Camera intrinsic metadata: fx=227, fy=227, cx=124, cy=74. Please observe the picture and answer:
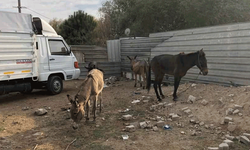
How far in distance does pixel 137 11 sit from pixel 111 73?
25.6 ft

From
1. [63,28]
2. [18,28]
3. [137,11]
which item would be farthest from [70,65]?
[63,28]

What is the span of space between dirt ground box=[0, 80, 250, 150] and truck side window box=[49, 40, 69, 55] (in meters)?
2.62

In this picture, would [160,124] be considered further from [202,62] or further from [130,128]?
[202,62]

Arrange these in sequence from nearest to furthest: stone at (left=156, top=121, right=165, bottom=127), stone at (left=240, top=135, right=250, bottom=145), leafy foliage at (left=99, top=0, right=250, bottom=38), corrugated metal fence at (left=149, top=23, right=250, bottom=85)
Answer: stone at (left=240, top=135, right=250, bottom=145)
stone at (left=156, top=121, right=165, bottom=127)
corrugated metal fence at (left=149, top=23, right=250, bottom=85)
leafy foliage at (left=99, top=0, right=250, bottom=38)

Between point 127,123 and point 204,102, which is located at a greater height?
point 204,102

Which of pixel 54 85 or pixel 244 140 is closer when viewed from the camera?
pixel 244 140

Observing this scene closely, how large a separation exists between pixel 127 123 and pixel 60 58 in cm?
563

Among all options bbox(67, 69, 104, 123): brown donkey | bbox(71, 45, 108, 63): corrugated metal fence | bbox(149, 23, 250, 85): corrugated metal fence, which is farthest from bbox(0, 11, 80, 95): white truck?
bbox(149, 23, 250, 85): corrugated metal fence

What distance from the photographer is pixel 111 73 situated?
15.5 meters

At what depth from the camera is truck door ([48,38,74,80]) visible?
393 inches

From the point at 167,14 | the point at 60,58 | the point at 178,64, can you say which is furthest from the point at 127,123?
the point at 167,14

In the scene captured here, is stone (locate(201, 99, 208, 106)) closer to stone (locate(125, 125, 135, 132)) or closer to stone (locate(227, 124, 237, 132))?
stone (locate(227, 124, 237, 132))

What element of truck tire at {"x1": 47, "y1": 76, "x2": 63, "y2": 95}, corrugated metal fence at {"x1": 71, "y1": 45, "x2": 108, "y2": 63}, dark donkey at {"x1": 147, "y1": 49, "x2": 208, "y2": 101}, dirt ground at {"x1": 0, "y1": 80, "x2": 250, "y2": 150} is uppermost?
corrugated metal fence at {"x1": 71, "y1": 45, "x2": 108, "y2": 63}

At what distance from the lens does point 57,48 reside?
1030cm
